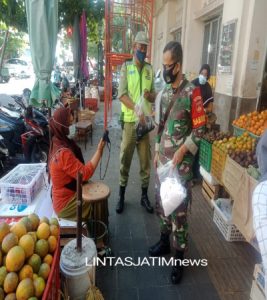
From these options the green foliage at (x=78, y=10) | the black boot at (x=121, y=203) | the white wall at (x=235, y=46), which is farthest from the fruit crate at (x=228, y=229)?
the green foliage at (x=78, y=10)

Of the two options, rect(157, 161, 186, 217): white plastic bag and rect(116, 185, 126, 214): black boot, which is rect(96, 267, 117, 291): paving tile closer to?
rect(157, 161, 186, 217): white plastic bag

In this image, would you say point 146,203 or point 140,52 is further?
point 146,203

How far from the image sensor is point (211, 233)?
324 centimetres

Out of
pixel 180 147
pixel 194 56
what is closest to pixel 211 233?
pixel 180 147

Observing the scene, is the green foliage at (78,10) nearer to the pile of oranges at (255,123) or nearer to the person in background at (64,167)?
the pile of oranges at (255,123)

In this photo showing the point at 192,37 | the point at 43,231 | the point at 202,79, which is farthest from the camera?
the point at 192,37

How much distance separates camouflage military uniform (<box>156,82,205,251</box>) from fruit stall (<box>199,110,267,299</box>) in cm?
62

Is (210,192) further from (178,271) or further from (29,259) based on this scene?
(29,259)

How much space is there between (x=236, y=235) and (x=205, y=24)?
5905 mm

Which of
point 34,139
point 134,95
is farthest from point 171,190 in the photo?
point 34,139

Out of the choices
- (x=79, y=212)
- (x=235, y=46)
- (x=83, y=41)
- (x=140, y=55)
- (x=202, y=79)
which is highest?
(x=83, y=41)

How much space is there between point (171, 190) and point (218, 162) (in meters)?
1.50

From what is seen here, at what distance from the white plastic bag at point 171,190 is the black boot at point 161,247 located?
0.69 m

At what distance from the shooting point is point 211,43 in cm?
661
